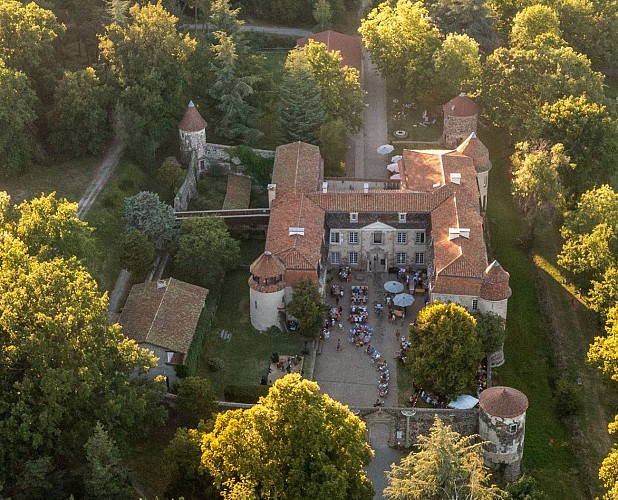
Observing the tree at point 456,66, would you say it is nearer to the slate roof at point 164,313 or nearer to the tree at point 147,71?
the tree at point 147,71

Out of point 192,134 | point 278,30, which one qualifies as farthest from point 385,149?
point 278,30

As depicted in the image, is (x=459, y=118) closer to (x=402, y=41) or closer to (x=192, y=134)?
(x=402, y=41)

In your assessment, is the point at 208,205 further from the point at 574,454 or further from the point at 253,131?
the point at 574,454

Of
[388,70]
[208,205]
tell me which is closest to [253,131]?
[208,205]

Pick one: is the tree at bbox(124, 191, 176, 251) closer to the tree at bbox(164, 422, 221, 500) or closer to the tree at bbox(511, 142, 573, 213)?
the tree at bbox(164, 422, 221, 500)

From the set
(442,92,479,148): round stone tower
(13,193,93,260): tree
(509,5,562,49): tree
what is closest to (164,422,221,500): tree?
(13,193,93,260): tree

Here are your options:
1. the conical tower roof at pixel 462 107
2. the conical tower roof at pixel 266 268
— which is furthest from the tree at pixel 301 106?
the conical tower roof at pixel 266 268
